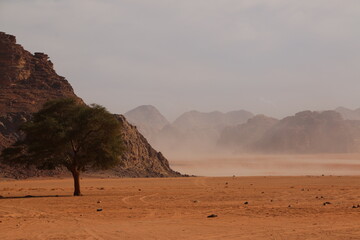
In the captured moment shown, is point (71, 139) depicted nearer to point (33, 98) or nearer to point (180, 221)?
point (180, 221)

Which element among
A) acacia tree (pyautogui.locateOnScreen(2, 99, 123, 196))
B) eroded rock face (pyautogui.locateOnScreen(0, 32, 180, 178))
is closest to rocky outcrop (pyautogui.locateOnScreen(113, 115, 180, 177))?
eroded rock face (pyautogui.locateOnScreen(0, 32, 180, 178))

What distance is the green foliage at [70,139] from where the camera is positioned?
4053 cm

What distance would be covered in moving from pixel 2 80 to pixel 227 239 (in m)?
117

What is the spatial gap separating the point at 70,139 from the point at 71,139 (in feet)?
0.37

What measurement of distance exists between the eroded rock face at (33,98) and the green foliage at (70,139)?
49.6 meters

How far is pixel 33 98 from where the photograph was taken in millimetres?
116312

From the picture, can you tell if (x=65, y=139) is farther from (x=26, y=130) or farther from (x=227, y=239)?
(x=227, y=239)

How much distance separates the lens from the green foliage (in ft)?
133

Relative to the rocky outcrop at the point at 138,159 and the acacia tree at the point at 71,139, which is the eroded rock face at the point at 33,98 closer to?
the rocky outcrop at the point at 138,159

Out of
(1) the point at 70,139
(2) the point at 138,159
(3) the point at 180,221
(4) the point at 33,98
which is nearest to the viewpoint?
(3) the point at 180,221

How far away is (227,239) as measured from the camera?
1733 cm

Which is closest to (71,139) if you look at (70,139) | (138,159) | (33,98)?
(70,139)

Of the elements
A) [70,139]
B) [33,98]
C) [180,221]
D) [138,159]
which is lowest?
[180,221]

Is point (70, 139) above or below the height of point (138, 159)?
below
